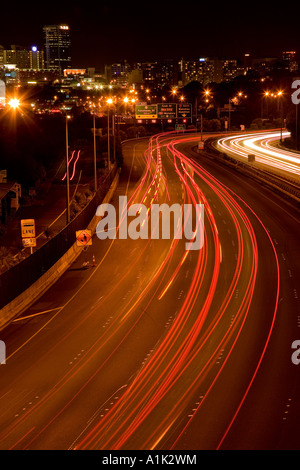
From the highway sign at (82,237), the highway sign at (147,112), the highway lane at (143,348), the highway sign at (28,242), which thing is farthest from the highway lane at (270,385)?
the highway sign at (147,112)

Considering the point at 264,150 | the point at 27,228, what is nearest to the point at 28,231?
the point at 27,228

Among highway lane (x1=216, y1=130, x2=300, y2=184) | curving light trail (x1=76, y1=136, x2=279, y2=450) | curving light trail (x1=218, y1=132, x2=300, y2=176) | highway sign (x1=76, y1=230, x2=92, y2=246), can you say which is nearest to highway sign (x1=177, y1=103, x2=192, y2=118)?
highway lane (x1=216, y1=130, x2=300, y2=184)

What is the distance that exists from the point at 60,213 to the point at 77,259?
1496 cm

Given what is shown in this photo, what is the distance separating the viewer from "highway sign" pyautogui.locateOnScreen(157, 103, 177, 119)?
74681 millimetres

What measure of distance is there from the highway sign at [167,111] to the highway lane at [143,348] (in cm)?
4239

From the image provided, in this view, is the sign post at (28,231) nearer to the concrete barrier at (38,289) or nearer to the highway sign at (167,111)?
the concrete barrier at (38,289)

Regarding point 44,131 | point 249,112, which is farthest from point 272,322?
point 249,112

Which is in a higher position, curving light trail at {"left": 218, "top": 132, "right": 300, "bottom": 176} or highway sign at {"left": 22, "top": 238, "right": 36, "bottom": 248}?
curving light trail at {"left": 218, "top": 132, "right": 300, "bottom": 176}

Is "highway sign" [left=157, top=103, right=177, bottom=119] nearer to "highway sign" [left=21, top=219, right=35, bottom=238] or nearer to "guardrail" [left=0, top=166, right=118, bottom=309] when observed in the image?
"guardrail" [left=0, top=166, right=118, bottom=309]

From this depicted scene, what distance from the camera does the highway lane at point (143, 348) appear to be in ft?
44.2

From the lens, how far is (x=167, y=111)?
75188 millimetres

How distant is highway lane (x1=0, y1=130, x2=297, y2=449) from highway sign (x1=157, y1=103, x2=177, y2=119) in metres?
42.4
